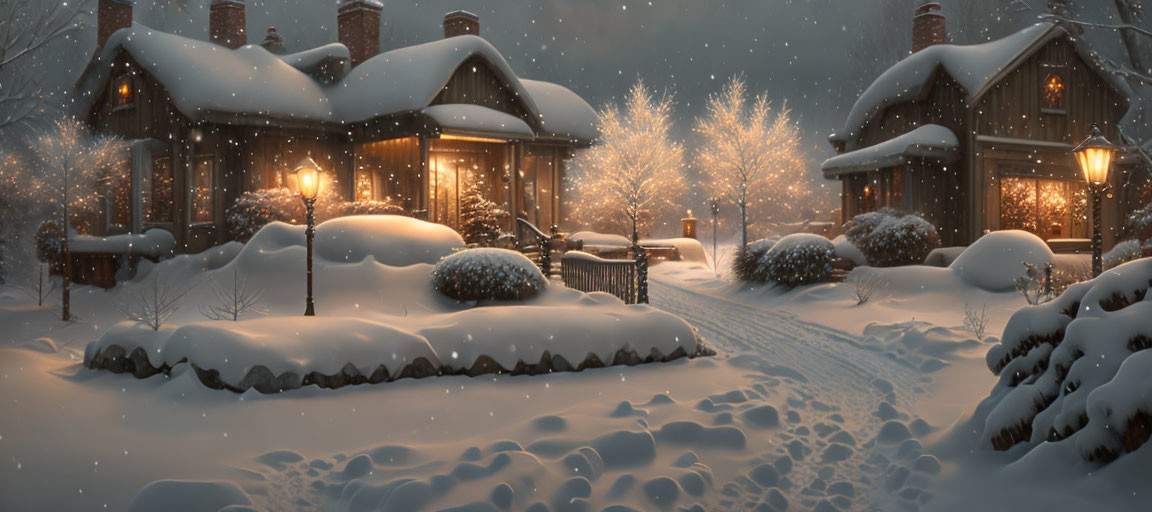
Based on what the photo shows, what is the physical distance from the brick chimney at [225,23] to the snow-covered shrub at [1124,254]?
23.0 metres

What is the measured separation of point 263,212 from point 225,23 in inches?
338

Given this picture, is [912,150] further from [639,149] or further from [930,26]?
[639,149]

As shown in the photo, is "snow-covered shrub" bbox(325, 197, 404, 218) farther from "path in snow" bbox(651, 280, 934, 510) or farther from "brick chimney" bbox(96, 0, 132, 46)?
"brick chimney" bbox(96, 0, 132, 46)

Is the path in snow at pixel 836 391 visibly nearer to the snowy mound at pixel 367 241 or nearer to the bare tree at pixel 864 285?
the bare tree at pixel 864 285

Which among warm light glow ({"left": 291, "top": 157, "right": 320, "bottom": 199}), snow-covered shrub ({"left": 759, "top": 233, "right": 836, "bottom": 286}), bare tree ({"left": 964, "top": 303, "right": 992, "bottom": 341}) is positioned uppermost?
warm light glow ({"left": 291, "top": 157, "right": 320, "bottom": 199})

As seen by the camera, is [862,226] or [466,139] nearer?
[862,226]

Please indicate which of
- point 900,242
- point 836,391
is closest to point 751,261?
point 900,242

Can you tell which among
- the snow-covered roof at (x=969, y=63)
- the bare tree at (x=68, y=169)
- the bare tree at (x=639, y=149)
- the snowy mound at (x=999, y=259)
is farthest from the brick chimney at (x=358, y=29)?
the snowy mound at (x=999, y=259)

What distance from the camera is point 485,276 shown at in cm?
1079

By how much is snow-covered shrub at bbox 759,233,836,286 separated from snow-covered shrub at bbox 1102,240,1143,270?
5118mm

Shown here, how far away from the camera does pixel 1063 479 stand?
409 cm

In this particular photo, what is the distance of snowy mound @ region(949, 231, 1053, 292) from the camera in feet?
44.4

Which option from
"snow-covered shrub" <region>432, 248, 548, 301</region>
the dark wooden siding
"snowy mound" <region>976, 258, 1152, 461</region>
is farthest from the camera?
the dark wooden siding

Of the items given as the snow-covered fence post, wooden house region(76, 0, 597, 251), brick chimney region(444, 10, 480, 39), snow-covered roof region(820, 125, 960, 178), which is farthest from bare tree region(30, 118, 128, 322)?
snow-covered roof region(820, 125, 960, 178)
